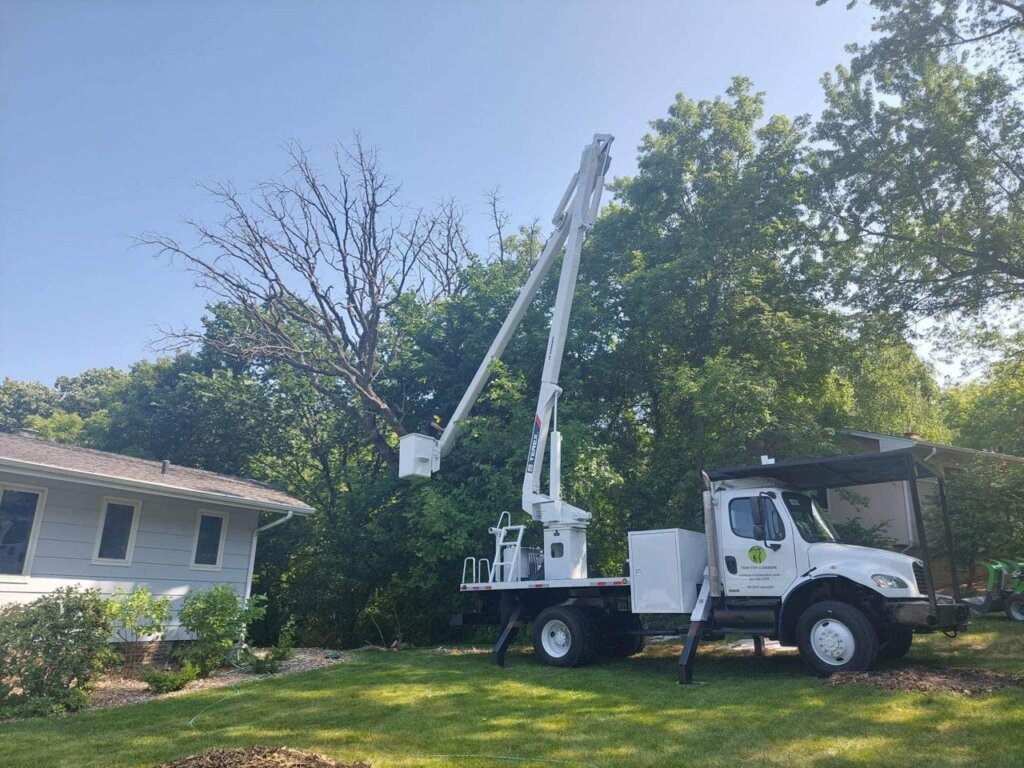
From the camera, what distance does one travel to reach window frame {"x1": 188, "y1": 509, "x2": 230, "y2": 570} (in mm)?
13039

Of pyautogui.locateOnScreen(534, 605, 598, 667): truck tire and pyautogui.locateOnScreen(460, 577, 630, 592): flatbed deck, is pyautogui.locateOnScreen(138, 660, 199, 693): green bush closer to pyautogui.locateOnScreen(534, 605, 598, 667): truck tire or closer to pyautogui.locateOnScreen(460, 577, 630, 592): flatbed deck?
pyautogui.locateOnScreen(460, 577, 630, 592): flatbed deck

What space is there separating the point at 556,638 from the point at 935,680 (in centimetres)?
510

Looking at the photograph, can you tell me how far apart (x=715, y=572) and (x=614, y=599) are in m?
1.73

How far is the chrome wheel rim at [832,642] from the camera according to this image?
8.45 meters

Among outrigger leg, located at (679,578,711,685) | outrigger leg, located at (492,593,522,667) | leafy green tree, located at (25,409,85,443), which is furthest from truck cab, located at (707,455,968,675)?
leafy green tree, located at (25,409,85,443)

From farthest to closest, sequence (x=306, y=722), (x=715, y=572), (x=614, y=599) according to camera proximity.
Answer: (x=614, y=599) → (x=715, y=572) → (x=306, y=722)

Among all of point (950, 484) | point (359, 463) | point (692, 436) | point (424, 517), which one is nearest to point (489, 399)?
point (424, 517)

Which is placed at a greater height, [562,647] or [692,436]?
[692,436]

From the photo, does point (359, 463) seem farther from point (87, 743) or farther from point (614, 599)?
point (87, 743)

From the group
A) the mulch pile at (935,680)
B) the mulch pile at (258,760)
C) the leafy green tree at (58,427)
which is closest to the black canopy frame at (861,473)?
the mulch pile at (935,680)

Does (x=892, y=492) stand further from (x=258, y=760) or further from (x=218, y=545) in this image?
(x=258, y=760)

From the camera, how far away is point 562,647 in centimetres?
1080

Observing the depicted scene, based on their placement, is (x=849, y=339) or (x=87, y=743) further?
(x=849, y=339)

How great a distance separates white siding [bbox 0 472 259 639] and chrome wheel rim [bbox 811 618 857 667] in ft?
34.2
